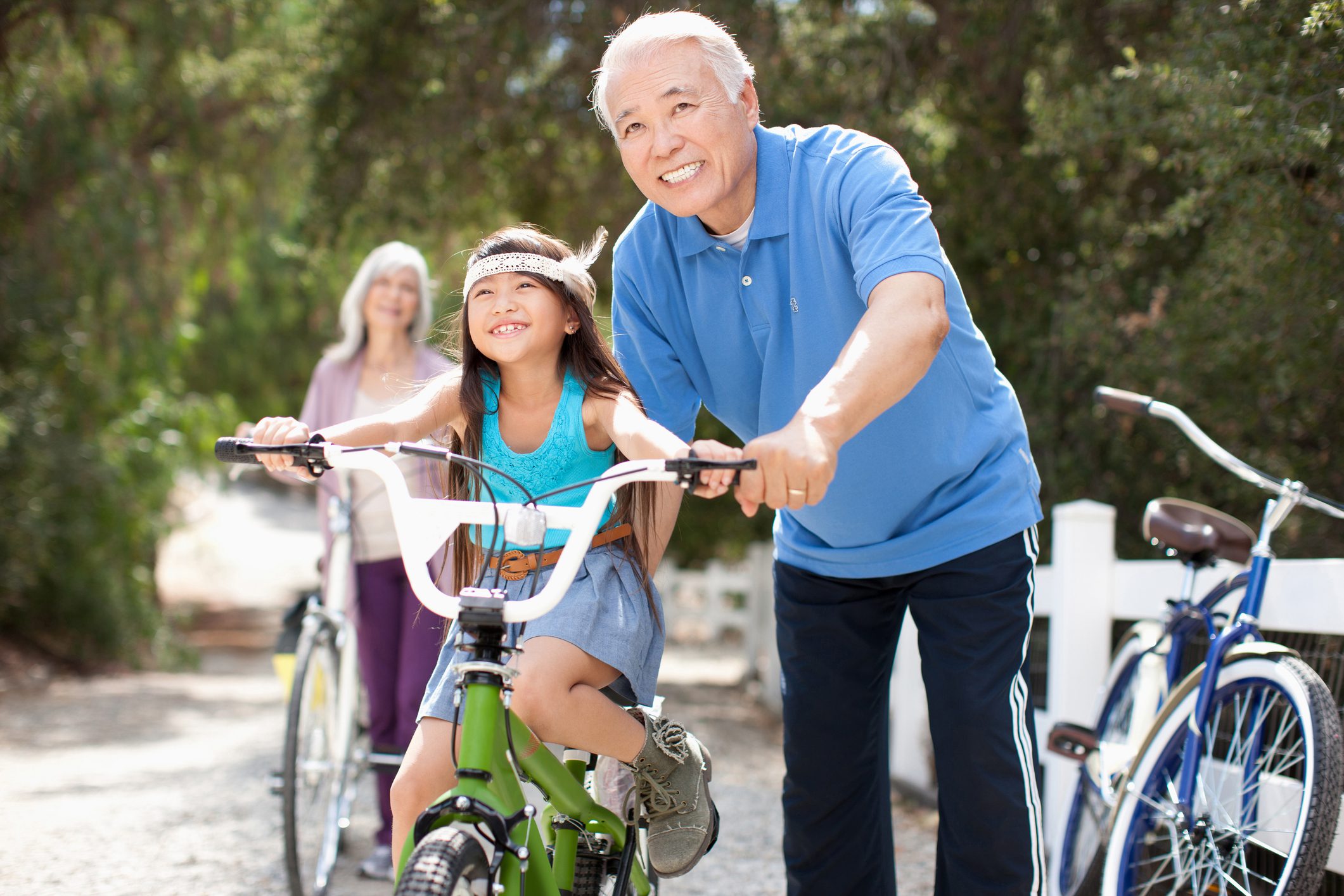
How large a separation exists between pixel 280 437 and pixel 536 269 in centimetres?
66

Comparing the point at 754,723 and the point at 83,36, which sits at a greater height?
the point at 83,36

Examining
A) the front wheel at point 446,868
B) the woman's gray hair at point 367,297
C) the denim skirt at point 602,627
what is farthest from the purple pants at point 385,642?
the front wheel at point 446,868

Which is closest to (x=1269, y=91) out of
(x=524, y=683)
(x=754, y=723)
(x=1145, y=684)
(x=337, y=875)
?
(x=1145, y=684)

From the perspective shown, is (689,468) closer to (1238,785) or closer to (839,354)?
(839,354)

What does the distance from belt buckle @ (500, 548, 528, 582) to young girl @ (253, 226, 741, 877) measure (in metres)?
0.04

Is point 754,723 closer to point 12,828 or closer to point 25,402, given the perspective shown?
point 12,828

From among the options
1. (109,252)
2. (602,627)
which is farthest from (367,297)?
(109,252)

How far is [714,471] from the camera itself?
1864 mm

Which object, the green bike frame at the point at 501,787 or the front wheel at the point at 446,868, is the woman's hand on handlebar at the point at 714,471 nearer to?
the green bike frame at the point at 501,787

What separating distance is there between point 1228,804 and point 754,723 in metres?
5.78

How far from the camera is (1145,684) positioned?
3664 millimetres

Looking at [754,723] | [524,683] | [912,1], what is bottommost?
[754,723]

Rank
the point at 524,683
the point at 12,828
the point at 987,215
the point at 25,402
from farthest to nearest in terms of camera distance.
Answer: the point at 25,402 < the point at 987,215 < the point at 12,828 < the point at 524,683

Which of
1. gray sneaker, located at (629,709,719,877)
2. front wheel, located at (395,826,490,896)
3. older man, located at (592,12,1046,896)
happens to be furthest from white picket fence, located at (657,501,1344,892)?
front wheel, located at (395,826,490,896)
